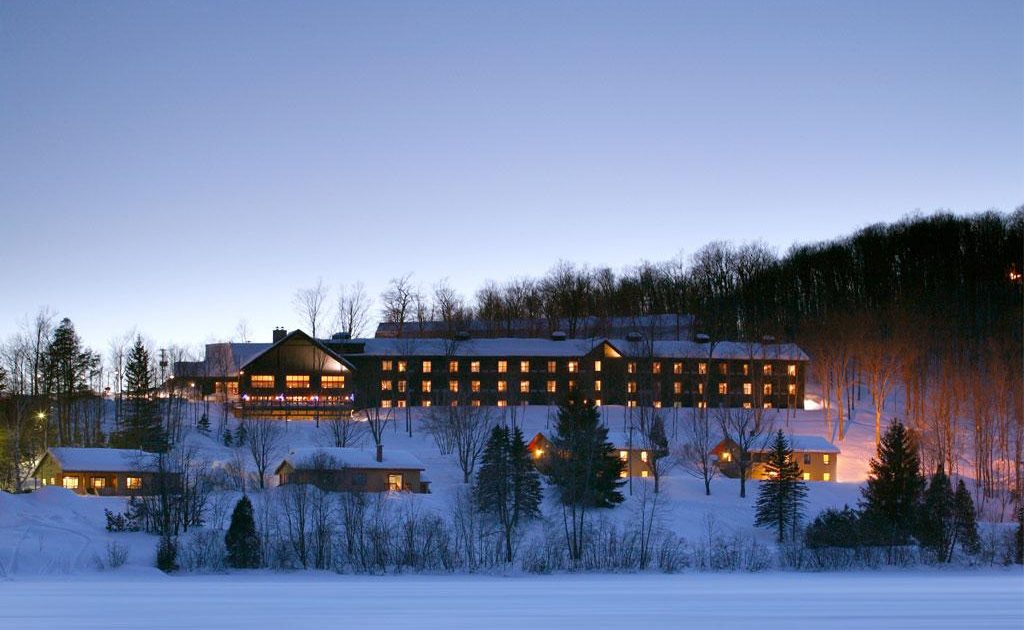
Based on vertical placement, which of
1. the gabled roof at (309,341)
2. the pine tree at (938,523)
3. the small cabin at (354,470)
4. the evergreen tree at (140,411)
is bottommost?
the pine tree at (938,523)

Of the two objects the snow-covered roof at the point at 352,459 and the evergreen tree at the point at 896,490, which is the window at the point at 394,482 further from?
the evergreen tree at the point at 896,490

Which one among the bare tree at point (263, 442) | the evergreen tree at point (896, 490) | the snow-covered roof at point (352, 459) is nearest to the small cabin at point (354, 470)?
the snow-covered roof at point (352, 459)

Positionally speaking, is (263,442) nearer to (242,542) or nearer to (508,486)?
(508,486)

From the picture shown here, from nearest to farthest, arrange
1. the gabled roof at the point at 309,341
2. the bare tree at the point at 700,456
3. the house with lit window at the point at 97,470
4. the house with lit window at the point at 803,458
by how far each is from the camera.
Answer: the house with lit window at the point at 97,470
the bare tree at the point at 700,456
the house with lit window at the point at 803,458
the gabled roof at the point at 309,341

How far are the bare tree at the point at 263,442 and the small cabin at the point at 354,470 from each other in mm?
1081

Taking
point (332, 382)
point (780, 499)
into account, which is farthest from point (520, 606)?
point (332, 382)

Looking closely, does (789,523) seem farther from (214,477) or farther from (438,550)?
(214,477)

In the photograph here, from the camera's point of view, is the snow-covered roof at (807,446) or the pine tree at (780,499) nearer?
the pine tree at (780,499)

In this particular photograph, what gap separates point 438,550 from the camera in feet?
94.6

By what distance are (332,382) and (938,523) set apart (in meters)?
45.8

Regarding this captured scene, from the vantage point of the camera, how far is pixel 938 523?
32.5 m

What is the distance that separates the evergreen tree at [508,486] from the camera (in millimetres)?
36853

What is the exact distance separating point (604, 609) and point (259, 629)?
2210mm

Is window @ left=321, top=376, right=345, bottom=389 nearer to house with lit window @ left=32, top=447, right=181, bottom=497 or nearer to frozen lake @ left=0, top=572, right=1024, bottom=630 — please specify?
house with lit window @ left=32, top=447, right=181, bottom=497
